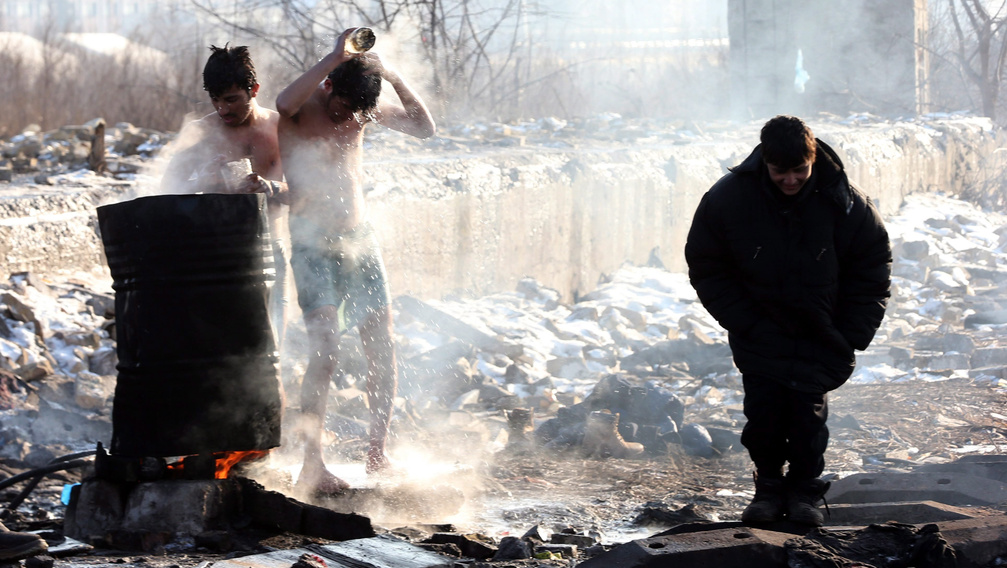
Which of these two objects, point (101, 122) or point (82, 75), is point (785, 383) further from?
point (82, 75)

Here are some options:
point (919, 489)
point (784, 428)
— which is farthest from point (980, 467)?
point (784, 428)

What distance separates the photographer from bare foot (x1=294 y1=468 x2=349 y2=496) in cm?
361

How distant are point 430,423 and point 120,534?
2837 millimetres

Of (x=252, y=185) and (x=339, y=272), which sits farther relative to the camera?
(x=339, y=272)

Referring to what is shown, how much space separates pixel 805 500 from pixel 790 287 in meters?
0.69

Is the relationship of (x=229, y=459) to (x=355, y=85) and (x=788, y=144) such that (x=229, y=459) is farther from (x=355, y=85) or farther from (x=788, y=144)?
(x=788, y=144)

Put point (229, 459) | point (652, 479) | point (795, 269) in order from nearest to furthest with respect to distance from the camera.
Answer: point (795, 269), point (229, 459), point (652, 479)

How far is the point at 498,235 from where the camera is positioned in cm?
812

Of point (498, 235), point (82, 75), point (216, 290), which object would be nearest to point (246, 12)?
point (82, 75)

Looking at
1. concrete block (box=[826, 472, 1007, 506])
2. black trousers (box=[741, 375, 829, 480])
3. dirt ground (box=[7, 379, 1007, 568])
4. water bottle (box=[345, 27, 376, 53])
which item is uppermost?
water bottle (box=[345, 27, 376, 53])

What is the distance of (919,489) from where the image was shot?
3713 millimetres

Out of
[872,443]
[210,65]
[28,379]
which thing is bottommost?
[872,443]

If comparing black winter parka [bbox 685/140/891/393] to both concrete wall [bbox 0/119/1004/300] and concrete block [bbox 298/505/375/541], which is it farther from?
concrete wall [bbox 0/119/1004/300]

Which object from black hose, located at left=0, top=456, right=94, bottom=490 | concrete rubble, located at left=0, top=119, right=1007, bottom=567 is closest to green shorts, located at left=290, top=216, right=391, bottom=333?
concrete rubble, located at left=0, top=119, right=1007, bottom=567
